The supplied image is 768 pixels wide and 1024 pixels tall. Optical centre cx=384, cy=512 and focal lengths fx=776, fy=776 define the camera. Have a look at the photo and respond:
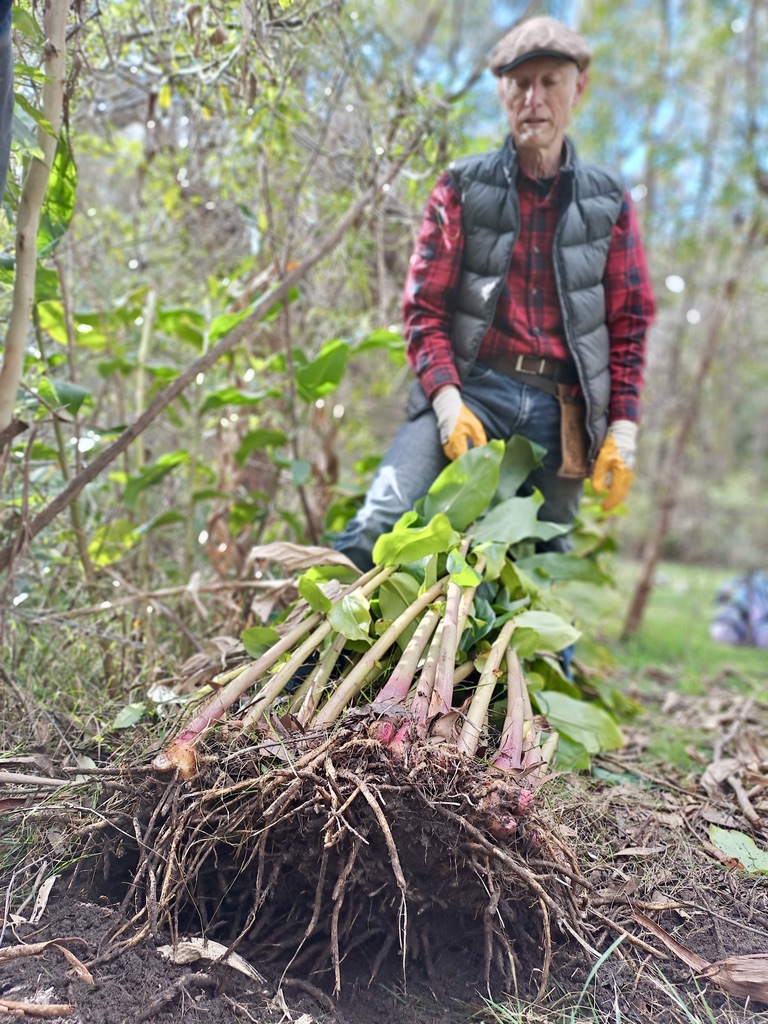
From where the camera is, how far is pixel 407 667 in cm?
169

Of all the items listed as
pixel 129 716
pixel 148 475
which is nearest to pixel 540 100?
pixel 148 475

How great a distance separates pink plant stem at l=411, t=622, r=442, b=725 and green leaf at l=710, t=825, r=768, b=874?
2.85ft

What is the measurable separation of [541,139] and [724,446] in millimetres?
11155

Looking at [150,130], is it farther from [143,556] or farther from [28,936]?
[28,936]

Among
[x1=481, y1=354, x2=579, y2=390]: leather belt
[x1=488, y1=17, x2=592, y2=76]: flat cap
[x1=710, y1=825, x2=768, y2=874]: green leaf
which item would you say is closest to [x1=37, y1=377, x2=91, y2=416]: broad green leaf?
[x1=481, y1=354, x2=579, y2=390]: leather belt

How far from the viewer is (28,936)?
1.33 m

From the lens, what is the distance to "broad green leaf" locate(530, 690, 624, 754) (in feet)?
7.54

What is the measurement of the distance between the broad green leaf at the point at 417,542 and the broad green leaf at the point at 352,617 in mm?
187

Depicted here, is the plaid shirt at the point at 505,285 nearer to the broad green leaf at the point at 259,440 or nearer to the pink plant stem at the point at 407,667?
the broad green leaf at the point at 259,440

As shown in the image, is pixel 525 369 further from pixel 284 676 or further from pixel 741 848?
pixel 741 848

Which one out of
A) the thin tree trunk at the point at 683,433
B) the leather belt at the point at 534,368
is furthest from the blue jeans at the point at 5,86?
the thin tree trunk at the point at 683,433

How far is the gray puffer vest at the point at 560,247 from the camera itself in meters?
2.48

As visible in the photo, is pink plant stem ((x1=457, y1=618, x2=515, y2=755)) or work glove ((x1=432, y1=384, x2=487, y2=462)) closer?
pink plant stem ((x1=457, y1=618, x2=515, y2=755))

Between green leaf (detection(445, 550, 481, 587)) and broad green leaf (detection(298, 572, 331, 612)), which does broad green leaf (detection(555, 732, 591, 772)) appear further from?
broad green leaf (detection(298, 572, 331, 612))
